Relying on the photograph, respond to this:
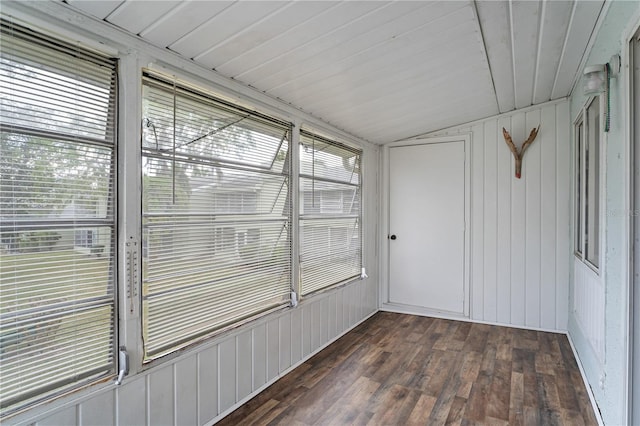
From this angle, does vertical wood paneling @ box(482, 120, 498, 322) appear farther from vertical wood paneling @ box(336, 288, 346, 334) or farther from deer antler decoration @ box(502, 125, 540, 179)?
vertical wood paneling @ box(336, 288, 346, 334)

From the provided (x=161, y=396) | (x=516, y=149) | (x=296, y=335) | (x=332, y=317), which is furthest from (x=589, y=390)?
(x=161, y=396)

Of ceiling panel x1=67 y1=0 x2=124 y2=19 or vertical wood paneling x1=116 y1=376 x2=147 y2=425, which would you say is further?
vertical wood paneling x1=116 y1=376 x2=147 y2=425

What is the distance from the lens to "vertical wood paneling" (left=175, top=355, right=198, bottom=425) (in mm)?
1958

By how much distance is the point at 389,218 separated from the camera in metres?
4.72

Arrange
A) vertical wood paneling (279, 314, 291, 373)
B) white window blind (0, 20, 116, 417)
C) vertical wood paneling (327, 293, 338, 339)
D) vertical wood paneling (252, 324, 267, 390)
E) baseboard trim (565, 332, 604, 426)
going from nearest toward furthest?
white window blind (0, 20, 116, 417) → baseboard trim (565, 332, 604, 426) → vertical wood paneling (252, 324, 267, 390) → vertical wood paneling (279, 314, 291, 373) → vertical wood paneling (327, 293, 338, 339)

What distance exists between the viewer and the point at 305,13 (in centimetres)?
172

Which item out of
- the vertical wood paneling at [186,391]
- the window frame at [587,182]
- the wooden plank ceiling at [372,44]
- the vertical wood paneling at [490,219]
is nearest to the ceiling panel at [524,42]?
the wooden plank ceiling at [372,44]

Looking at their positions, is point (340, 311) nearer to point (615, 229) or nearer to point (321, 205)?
point (321, 205)

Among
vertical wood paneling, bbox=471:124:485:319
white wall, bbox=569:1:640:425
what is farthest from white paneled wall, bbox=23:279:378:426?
white wall, bbox=569:1:640:425

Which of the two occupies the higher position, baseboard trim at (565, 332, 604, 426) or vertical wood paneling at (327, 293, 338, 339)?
vertical wood paneling at (327, 293, 338, 339)

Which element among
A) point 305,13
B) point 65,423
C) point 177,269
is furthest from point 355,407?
point 305,13

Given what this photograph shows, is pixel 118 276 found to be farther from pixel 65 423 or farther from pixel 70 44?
pixel 70 44

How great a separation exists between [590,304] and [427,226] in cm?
203

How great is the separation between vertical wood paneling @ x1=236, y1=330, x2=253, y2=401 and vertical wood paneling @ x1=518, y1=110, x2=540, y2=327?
3.16 meters
